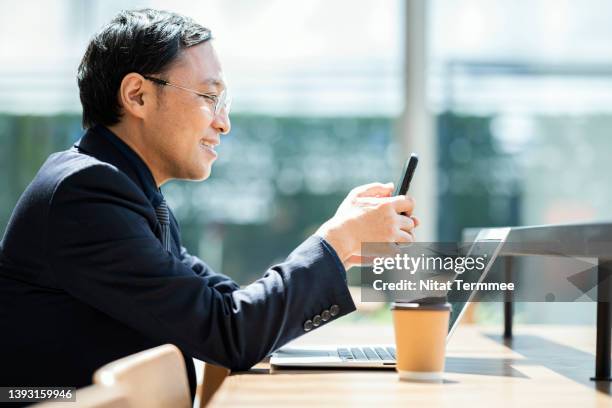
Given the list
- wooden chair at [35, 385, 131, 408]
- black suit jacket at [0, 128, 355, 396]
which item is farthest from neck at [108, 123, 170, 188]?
wooden chair at [35, 385, 131, 408]

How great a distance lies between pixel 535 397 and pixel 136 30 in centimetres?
99

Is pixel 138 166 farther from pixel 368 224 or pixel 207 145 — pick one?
pixel 368 224

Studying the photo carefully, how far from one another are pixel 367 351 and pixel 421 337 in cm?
36

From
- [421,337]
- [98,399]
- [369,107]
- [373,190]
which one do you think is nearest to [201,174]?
[373,190]

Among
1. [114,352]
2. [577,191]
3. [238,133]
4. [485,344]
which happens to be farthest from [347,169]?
[114,352]

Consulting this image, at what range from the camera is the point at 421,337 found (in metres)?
1.15

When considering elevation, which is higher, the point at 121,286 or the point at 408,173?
the point at 408,173

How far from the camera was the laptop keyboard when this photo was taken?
4.51 ft

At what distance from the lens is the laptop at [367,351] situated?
1318mm

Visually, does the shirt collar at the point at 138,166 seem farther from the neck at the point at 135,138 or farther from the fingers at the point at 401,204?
the fingers at the point at 401,204

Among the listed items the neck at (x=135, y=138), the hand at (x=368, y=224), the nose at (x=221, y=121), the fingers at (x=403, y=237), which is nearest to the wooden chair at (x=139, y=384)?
the hand at (x=368, y=224)

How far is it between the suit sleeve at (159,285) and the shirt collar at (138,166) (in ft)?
0.58

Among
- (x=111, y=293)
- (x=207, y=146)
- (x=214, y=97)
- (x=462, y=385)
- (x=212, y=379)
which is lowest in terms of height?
(x=212, y=379)

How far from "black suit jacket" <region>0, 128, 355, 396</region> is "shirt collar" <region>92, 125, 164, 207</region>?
15 centimetres
